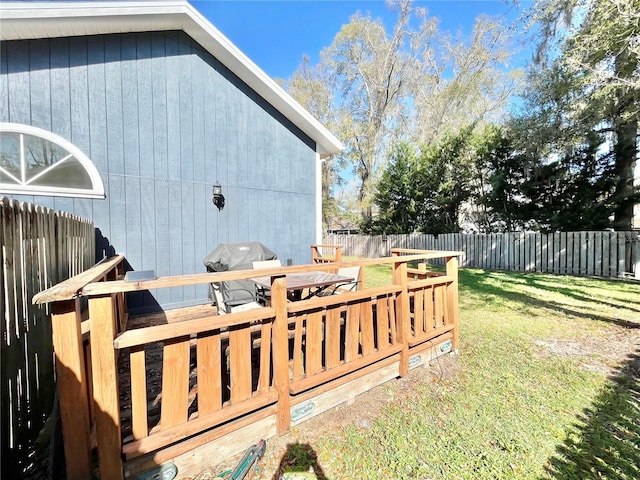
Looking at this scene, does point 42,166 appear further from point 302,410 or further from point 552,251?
Result: point 552,251

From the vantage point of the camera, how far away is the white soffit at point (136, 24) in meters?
Result: 3.93

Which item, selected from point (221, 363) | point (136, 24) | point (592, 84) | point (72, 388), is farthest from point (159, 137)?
point (592, 84)

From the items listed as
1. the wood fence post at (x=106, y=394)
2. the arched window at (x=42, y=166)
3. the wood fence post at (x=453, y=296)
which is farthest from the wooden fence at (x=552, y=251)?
the arched window at (x=42, y=166)

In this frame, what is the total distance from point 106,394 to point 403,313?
242 centimetres

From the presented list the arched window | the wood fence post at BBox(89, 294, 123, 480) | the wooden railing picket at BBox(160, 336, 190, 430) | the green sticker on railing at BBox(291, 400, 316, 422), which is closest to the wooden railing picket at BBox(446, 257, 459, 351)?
the green sticker on railing at BBox(291, 400, 316, 422)

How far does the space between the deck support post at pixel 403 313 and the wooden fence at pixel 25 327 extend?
286 centimetres

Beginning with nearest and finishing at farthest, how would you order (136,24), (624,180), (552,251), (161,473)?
(161,473), (136,24), (624,180), (552,251)

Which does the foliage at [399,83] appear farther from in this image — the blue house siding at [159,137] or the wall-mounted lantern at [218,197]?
the wall-mounted lantern at [218,197]

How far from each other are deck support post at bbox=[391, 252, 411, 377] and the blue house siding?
4.11 m

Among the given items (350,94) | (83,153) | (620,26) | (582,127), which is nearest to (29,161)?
(83,153)

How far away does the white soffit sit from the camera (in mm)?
3930

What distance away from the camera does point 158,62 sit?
5.18 metres

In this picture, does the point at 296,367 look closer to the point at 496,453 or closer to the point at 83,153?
the point at 496,453

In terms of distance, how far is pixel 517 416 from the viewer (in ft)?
7.57
